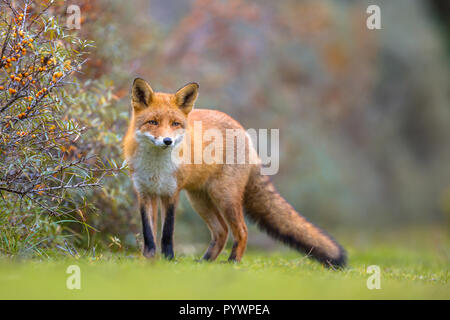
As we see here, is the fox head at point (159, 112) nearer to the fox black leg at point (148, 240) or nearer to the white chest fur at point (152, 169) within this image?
the white chest fur at point (152, 169)

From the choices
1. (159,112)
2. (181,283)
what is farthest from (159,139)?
(181,283)

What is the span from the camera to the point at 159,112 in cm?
576

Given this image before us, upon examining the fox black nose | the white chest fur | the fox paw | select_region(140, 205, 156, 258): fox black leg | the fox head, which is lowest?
Result: the fox paw

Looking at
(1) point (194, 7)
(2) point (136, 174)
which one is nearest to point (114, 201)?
(2) point (136, 174)

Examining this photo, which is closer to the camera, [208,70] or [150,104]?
[150,104]

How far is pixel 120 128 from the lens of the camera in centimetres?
769

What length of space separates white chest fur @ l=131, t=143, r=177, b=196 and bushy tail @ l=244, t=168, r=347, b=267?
1345 millimetres

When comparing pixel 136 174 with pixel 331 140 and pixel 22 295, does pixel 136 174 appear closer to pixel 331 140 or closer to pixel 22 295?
pixel 22 295

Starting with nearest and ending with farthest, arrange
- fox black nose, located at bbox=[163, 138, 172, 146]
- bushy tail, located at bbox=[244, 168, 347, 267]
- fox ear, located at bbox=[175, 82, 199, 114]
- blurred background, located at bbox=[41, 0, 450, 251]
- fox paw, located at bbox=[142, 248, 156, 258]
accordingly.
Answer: fox black nose, located at bbox=[163, 138, 172, 146]
fox paw, located at bbox=[142, 248, 156, 258]
fox ear, located at bbox=[175, 82, 199, 114]
bushy tail, located at bbox=[244, 168, 347, 267]
blurred background, located at bbox=[41, 0, 450, 251]

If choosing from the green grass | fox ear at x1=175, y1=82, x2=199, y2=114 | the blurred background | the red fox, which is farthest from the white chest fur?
the blurred background

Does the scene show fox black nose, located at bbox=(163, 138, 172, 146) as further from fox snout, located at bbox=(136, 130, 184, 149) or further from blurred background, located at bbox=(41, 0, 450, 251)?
blurred background, located at bbox=(41, 0, 450, 251)

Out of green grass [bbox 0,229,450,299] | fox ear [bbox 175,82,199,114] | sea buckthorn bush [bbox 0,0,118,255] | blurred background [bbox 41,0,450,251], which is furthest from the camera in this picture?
blurred background [bbox 41,0,450,251]

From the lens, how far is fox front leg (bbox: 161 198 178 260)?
19.0 feet
